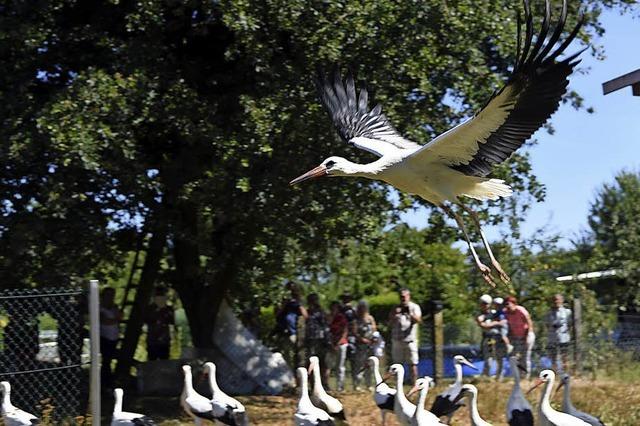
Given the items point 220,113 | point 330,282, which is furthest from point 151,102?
point 330,282

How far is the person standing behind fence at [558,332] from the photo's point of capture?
48.5 ft

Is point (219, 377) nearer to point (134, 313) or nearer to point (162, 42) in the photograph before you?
point (134, 313)

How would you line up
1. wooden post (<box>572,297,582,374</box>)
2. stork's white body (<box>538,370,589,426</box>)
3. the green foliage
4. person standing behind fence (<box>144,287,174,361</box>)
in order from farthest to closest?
the green foliage → person standing behind fence (<box>144,287,174,361</box>) → wooden post (<box>572,297,582,374</box>) → stork's white body (<box>538,370,589,426</box>)

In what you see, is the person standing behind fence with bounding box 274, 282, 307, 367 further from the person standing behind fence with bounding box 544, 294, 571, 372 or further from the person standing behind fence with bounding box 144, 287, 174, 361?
the person standing behind fence with bounding box 544, 294, 571, 372

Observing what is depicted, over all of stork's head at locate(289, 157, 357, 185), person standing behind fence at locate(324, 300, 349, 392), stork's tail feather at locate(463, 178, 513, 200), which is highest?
stork's head at locate(289, 157, 357, 185)

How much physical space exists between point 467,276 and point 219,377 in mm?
7138

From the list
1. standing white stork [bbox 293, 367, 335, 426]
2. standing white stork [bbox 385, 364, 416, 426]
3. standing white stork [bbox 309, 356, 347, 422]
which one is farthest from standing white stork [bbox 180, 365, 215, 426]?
standing white stork [bbox 385, 364, 416, 426]

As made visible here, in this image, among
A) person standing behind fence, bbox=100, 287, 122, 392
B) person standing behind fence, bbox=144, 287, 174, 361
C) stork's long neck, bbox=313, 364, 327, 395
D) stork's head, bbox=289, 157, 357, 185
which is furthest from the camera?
person standing behind fence, bbox=144, 287, 174, 361

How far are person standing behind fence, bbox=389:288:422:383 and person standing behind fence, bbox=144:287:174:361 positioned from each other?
10.5 ft

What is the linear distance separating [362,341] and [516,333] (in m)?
2.09

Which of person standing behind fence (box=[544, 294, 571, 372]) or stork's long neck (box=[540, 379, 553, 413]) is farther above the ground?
person standing behind fence (box=[544, 294, 571, 372])

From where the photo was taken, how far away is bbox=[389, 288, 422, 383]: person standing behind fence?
1480 cm

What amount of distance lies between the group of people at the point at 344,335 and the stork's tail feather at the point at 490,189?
4374mm

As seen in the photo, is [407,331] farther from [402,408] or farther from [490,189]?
[490,189]
